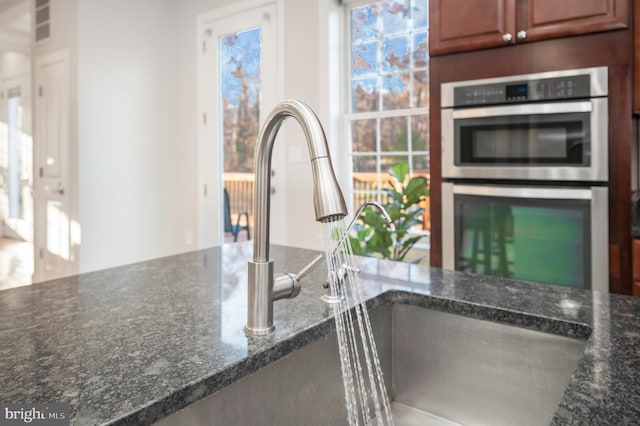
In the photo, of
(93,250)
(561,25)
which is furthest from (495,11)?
(93,250)

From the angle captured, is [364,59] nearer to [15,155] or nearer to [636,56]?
[636,56]

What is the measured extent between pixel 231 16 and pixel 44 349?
388cm

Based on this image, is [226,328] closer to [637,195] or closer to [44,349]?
[44,349]

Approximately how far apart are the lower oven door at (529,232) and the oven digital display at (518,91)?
1.38 feet

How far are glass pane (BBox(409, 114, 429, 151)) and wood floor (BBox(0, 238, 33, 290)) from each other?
Answer: 3.43 meters

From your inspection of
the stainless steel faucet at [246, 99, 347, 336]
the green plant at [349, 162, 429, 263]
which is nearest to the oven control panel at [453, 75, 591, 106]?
the green plant at [349, 162, 429, 263]

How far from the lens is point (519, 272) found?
2.22m

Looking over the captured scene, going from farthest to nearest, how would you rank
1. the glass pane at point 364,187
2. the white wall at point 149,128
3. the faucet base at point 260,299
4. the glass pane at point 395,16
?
the white wall at point 149,128 < the glass pane at point 364,187 < the glass pane at point 395,16 < the faucet base at point 260,299

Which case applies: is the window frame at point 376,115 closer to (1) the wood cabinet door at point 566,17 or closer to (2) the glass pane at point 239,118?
(2) the glass pane at point 239,118

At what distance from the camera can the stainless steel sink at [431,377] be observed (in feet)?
2.59

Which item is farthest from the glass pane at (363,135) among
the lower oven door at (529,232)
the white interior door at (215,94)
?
the lower oven door at (529,232)

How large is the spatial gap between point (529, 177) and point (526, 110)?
307mm

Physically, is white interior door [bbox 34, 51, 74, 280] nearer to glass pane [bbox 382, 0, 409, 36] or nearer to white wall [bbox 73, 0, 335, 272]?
white wall [bbox 73, 0, 335, 272]

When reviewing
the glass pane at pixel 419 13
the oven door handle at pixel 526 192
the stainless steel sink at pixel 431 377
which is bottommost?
the stainless steel sink at pixel 431 377
